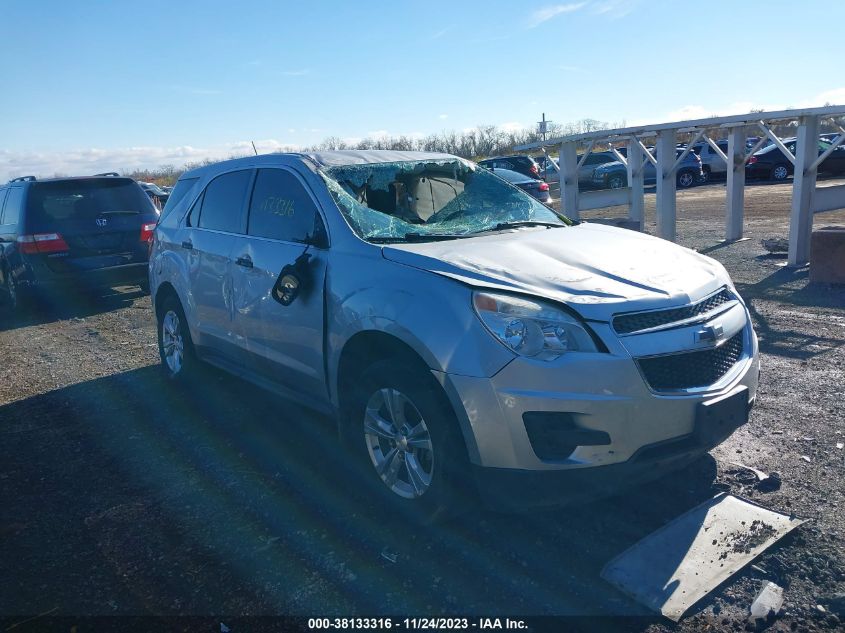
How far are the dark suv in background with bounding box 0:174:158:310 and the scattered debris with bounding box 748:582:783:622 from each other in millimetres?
9567

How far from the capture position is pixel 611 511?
146 inches

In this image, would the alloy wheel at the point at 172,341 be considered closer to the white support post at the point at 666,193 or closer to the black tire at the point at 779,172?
the white support post at the point at 666,193

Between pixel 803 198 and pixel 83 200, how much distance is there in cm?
1024

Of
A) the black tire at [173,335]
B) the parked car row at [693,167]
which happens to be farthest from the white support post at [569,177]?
the parked car row at [693,167]

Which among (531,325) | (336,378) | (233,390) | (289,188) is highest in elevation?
(289,188)

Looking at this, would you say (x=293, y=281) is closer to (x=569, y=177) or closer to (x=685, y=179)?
(x=569, y=177)

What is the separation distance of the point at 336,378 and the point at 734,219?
1076 centimetres

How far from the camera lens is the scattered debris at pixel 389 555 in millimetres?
3418

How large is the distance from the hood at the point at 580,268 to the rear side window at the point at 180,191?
9.32ft

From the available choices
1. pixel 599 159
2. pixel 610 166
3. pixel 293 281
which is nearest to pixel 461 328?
pixel 293 281

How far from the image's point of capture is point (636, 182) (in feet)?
41.7

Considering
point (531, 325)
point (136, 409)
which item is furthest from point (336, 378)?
point (136, 409)

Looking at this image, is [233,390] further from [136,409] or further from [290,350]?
[290,350]

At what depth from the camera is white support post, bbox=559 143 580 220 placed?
41.3 ft
